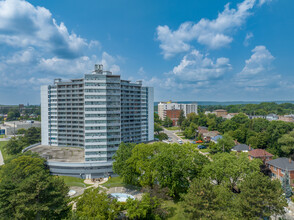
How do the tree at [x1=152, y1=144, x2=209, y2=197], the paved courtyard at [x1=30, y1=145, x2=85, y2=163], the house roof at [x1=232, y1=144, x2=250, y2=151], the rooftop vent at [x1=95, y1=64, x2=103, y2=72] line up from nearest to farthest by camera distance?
the tree at [x1=152, y1=144, x2=209, y2=197] < the paved courtyard at [x1=30, y1=145, x2=85, y2=163] < the rooftop vent at [x1=95, y1=64, x2=103, y2=72] < the house roof at [x1=232, y1=144, x2=250, y2=151]

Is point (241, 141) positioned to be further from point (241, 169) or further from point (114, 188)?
point (114, 188)

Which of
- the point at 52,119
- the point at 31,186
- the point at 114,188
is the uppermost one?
the point at 52,119

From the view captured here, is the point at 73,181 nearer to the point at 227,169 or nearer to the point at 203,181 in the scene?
the point at 203,181

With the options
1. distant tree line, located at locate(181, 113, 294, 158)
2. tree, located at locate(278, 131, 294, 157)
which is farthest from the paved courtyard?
tree, located at locate(278, 131, 294, 157)

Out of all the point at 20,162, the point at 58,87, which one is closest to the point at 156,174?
the point at 20,162

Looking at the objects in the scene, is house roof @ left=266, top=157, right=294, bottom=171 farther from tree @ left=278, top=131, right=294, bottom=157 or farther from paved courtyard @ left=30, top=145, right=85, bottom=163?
paved courtyard @ left=30, top=145, right=85, bottom=163

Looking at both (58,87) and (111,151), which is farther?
(58,87)

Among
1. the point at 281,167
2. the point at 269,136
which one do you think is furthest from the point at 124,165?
the point at 269,136
